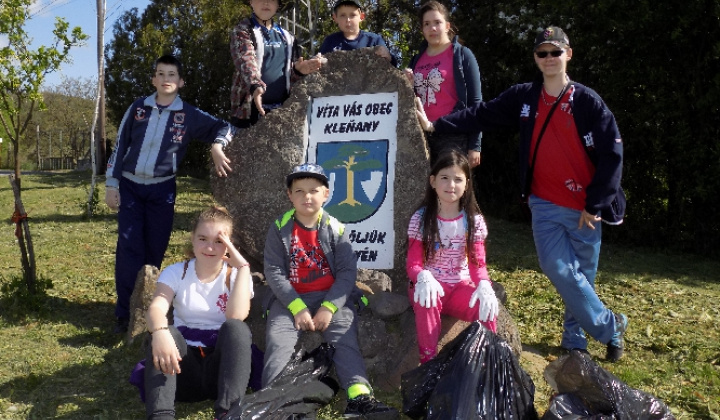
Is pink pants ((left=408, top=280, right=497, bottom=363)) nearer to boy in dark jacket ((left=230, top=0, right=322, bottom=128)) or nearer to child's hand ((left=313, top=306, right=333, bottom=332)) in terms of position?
child's hand ((left=313, top=306, right=333, bottom=332))

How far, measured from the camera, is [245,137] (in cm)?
454

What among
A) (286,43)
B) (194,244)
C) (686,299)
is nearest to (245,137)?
(286,43)

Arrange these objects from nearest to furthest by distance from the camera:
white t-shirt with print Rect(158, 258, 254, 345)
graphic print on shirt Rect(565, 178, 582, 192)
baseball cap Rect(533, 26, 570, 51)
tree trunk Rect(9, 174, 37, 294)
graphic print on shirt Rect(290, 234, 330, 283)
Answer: white t-shirt with print Rect(158, 258, 254, 345) < graphic print on shirt Rect(290, 234, 330, 283) < baseball cap Rect(533, 26, 570, 51) < graphic print on shirt Rect(565, 178, 582, 192) < tree trunk Rect(9, 174, 37, 294)

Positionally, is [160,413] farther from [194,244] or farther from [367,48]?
[367,48]

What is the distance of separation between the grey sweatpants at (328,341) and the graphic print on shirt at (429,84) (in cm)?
175

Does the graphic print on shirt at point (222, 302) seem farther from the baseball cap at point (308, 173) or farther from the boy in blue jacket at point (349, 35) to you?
the boy in blue jacket at point (349, 35)

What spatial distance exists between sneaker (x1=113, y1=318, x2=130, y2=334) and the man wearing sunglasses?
117 inches

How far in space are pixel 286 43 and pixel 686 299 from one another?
451 cm

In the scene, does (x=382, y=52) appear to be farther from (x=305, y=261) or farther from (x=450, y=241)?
(x=305, y=261)

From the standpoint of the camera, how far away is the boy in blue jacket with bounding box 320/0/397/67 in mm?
4622

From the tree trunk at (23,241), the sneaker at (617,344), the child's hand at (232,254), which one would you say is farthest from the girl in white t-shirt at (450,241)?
the tree trunk at (23,241)

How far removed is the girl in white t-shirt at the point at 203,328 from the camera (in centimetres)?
295

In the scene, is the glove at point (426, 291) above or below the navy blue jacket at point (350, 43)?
below

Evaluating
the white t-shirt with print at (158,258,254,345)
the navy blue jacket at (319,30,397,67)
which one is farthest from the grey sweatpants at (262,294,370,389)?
the navy blue jacket at (319,30,397,67)
